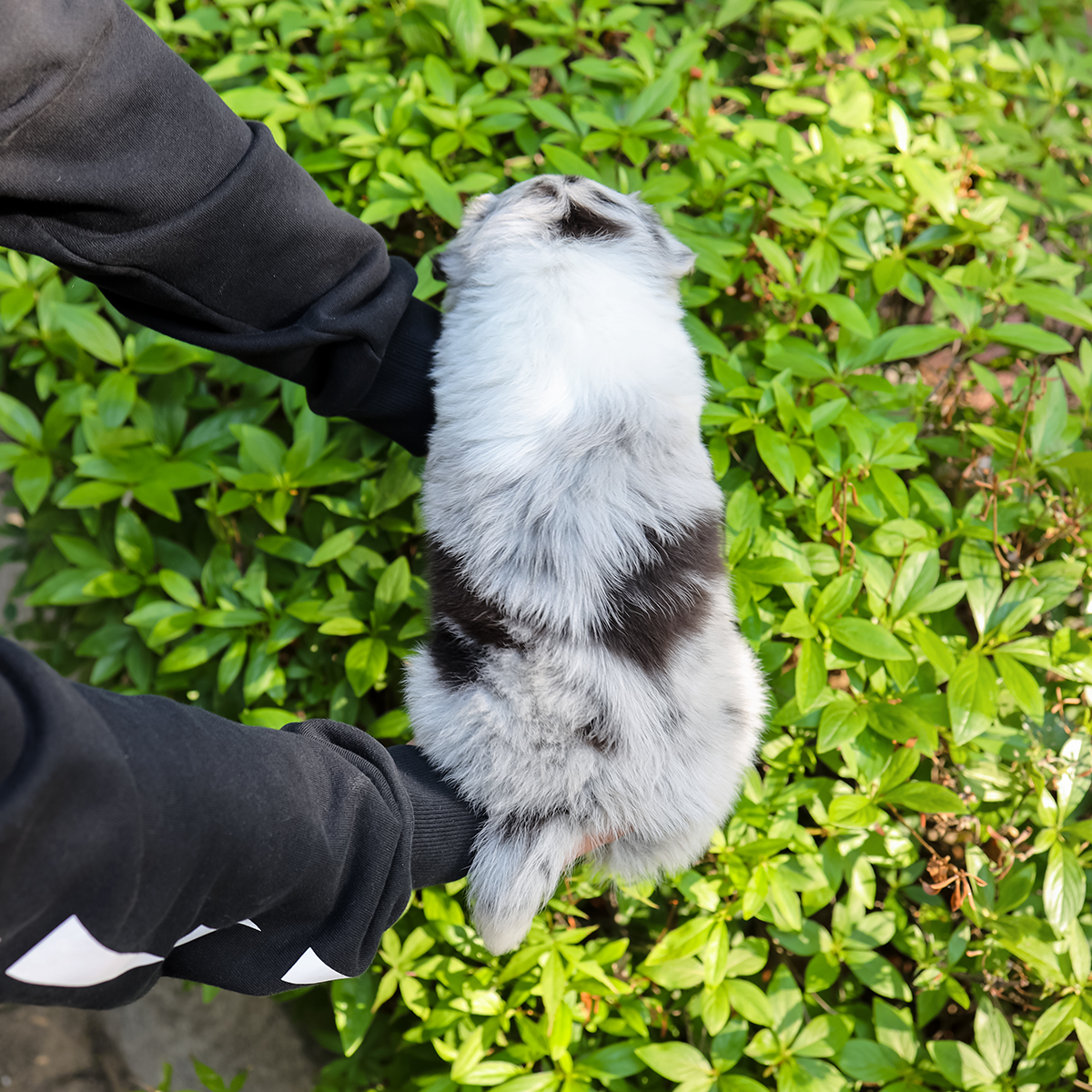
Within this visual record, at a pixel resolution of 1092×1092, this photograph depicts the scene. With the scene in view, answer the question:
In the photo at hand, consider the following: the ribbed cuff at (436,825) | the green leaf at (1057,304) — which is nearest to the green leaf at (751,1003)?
the ribbed cuff at (436,825)

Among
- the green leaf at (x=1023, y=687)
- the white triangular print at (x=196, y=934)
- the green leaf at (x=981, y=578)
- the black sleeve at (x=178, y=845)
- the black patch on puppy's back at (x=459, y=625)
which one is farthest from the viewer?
the green leaf at (x=981, y=578)

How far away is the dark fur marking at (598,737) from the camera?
108cm

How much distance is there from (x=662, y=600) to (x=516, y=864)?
1.37 feet

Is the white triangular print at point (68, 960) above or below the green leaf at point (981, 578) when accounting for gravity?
above

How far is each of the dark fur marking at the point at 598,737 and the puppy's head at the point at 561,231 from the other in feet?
2.26

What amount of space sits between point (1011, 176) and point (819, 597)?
150 centimetres

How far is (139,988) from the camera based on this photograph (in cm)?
86

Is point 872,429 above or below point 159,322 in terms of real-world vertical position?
below

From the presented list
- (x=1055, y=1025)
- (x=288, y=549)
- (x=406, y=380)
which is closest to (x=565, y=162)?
(x=406, y=380)

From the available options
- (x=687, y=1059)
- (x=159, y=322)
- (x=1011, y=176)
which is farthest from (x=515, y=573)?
(x=1011, y=176)

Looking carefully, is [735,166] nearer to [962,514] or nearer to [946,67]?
[946,67]

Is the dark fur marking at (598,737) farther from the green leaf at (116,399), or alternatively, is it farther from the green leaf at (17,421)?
the green leaf at (17,421)

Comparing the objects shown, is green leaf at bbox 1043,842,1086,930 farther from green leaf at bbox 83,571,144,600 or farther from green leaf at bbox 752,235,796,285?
green leaf at bbox 83,571,144,600

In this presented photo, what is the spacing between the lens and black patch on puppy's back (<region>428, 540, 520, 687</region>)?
1.13 m
